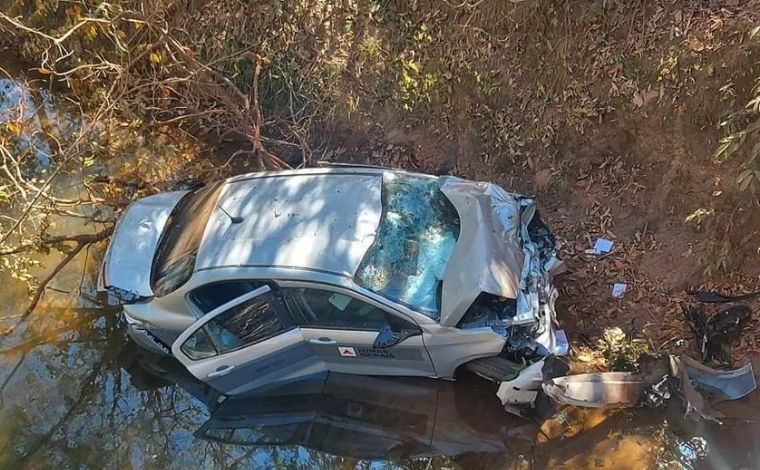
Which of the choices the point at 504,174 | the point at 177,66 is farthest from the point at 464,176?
the point at 177,66

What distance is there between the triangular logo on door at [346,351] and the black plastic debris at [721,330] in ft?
9.59

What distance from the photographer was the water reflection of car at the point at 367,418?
605 cm

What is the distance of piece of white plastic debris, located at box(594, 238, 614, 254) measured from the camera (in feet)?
22.0

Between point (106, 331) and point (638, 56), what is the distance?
6.23 m

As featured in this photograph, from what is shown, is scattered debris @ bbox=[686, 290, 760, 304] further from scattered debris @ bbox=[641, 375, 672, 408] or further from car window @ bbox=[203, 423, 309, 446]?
car window @ bbox=[203, 423, 309, 446]

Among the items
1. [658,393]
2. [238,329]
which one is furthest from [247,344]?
[658,393]

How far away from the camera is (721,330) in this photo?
5.69m

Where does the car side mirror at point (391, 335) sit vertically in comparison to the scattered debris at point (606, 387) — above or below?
above

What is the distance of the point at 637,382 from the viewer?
5.53 m

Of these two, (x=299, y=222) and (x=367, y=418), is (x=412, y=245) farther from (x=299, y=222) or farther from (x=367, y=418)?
(x=367, y=418)

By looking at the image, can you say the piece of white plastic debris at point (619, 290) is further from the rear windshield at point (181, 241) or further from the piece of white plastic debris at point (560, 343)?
the rear windshield at point (181, 241)

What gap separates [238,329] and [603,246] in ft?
11.7

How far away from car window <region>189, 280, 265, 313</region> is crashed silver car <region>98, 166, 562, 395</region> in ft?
0.04

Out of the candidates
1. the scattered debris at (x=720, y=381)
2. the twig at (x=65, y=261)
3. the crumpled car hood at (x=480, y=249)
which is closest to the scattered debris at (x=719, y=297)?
the scattered debris at (x=720, y=381)
